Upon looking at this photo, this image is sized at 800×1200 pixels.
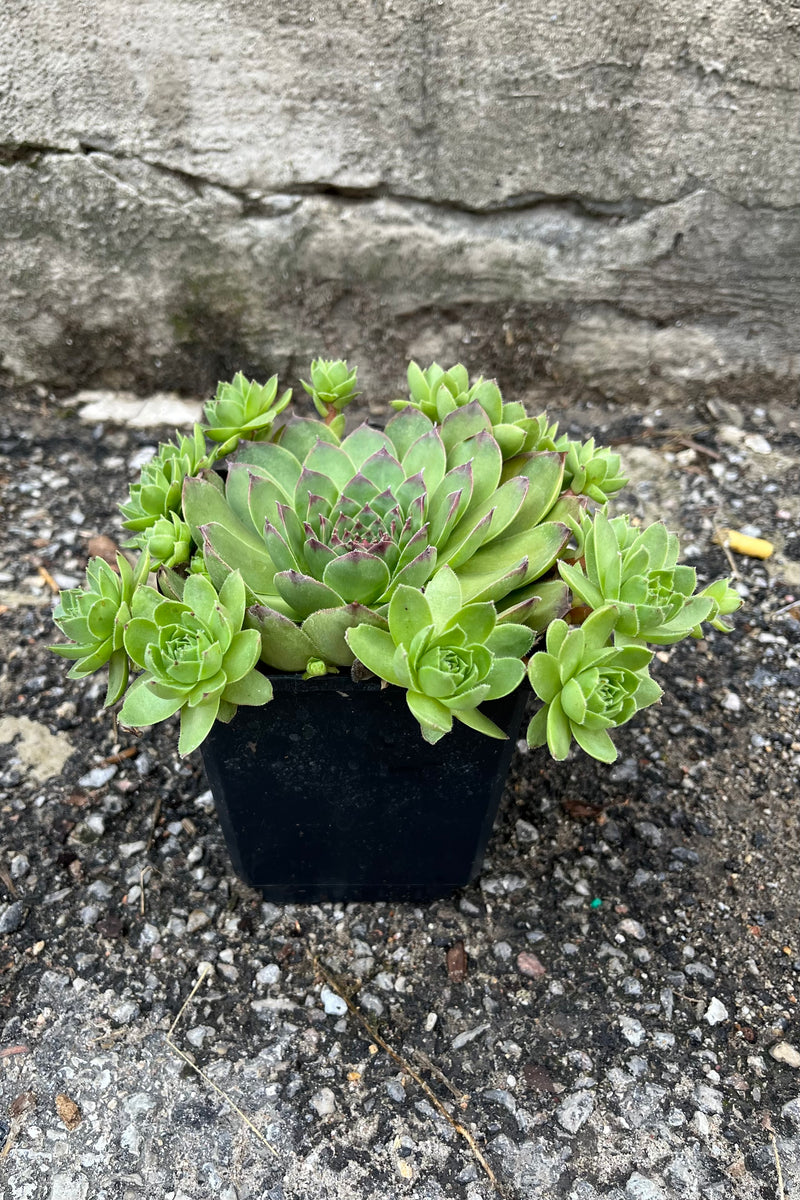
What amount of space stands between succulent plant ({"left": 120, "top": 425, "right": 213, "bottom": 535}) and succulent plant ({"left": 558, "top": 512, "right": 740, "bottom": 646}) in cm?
57

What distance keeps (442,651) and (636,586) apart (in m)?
0.28

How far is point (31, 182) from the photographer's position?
7.02 ft

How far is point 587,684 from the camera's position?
1.06 meters

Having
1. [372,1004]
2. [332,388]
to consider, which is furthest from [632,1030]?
[332,388]

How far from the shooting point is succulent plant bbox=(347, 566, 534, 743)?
3.29 feet

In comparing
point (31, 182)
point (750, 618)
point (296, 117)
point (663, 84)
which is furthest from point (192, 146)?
point (750, 618)

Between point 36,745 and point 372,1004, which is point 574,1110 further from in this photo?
Answer: point 36,745

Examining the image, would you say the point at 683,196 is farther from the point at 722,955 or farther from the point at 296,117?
the point at 722,955

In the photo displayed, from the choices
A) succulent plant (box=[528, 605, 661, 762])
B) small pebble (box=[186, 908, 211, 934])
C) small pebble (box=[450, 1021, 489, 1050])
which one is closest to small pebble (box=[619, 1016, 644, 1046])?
small pebble (box=[450, 1021, 489, 1050])

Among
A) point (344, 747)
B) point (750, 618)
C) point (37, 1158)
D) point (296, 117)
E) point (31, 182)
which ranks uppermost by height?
point (296, 117)

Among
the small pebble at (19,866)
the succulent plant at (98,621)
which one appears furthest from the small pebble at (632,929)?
the small pebble at (19,866)

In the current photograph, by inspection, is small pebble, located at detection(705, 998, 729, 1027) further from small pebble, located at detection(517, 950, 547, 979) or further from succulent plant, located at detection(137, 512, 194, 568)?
succulent plant, located at detection(137, 512, 194, 568)

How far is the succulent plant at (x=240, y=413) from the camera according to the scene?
1326 mm

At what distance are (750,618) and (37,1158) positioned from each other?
169 cm
